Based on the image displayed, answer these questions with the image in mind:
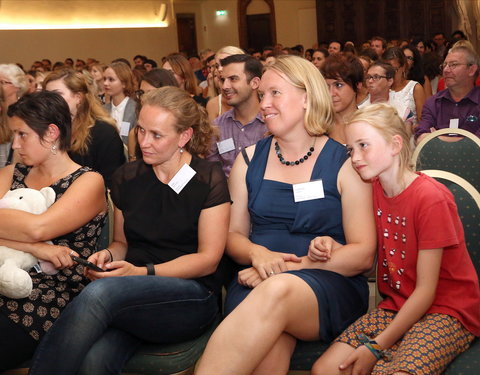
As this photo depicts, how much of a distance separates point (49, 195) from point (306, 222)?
3.50ft

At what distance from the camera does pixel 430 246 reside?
208cm

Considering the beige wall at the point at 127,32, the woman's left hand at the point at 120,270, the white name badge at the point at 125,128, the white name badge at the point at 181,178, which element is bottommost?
the woman's left hand at the point at 120,270

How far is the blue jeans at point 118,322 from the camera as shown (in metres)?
2.12

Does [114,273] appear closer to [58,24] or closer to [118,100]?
[118,100]

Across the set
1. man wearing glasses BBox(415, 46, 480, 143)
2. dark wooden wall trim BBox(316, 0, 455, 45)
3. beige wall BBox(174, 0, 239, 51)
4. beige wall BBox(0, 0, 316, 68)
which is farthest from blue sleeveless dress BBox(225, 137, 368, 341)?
beige wall BBox(174, 0, 239, 51)

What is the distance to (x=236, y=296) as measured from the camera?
94.6 inches

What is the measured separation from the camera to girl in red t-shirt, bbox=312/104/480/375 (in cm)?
204

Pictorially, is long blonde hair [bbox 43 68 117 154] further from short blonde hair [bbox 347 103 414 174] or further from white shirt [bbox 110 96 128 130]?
white shirt [bbox 110 96 128 130]

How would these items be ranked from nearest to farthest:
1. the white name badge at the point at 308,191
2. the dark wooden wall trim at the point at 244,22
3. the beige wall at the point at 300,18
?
the white name badge at the point at 308,191 < the beige wall at the point at 300,18 < the dark wooden wall trim at the point at 244,22

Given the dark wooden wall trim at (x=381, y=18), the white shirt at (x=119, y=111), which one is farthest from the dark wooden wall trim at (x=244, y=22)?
the white shirt at (x=119, y=111)

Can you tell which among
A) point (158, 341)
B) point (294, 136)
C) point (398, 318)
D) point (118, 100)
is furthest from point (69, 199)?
point (118, 100)

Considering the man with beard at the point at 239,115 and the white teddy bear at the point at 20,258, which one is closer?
the white teddy bear at the point at 20,258

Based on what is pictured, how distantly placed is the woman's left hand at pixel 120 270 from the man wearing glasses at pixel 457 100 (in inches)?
117

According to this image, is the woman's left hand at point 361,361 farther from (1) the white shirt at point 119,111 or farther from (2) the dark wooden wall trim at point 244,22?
(2) the dark wooden wall trim at point 244,22
